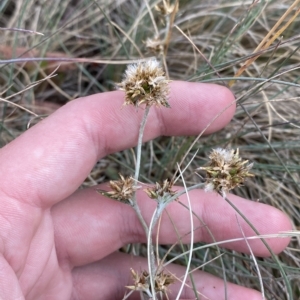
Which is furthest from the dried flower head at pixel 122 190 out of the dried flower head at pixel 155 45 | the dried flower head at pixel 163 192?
the dried flower head at pixel 155 45

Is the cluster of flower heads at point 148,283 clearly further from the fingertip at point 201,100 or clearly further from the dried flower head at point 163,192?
the fingertip at point 201,100

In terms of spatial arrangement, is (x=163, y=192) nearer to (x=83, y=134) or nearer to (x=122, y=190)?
(x=122, y=190)

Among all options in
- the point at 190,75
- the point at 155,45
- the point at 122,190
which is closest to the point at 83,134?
the point at 122,190

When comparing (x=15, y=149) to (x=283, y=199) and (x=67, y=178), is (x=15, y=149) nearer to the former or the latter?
(x=67, y=178)

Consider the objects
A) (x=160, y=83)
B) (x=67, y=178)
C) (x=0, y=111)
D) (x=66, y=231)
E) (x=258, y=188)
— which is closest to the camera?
(x=160, y=83)

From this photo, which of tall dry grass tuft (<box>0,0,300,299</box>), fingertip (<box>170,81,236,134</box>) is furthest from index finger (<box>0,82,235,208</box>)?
tall dry grass tuft (<box>0,0,300,299</box>)

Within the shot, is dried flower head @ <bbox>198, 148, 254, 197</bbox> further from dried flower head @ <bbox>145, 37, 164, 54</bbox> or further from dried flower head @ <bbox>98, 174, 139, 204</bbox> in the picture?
dried flower head @ <bbox>145, 37, 164, 54</bbox>

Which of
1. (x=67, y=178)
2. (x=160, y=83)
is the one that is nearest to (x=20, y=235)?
(x=67, y=178)
